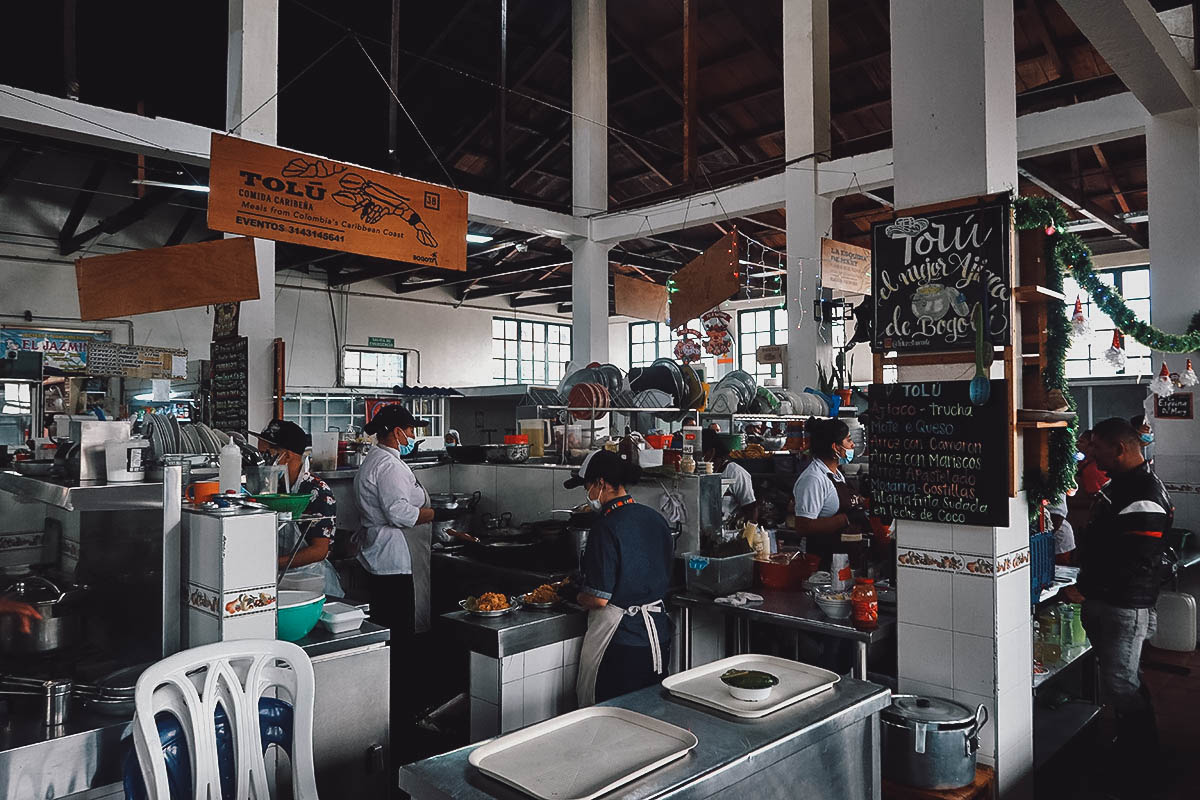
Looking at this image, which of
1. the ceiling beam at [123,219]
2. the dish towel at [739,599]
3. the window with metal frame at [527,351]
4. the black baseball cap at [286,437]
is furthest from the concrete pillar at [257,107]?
the window with metal frame at [527,351]

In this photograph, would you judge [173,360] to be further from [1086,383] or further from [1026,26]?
[1086,383]

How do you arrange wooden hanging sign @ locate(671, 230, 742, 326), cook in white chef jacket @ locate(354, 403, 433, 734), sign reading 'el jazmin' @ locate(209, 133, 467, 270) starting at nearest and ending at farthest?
1. sign reading 'el jazmin' @ locate(209, 133, 467, 270)
2. cook in white chef jacket @ locate(354, 403, 433, 734)
3. wooden hanging sign @ locate(671, 230, 742, 326)

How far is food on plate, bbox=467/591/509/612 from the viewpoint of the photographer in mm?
3680

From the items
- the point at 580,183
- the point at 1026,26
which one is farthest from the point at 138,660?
the point at 1026,26

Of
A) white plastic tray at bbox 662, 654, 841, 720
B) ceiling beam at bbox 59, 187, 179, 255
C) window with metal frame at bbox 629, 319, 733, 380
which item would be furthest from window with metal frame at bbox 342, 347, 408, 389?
white plastic tray at bbox 662, 654, 841, 720

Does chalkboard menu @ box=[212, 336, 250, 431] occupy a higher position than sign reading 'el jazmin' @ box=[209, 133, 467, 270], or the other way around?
sign reading 'el jazmin' @ box=[209, 133, 467, 270]

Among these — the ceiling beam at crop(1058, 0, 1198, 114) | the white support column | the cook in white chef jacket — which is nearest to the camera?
the ceiling beam at crop(1058, 0, 1198, 114)

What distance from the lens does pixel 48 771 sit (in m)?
2.21

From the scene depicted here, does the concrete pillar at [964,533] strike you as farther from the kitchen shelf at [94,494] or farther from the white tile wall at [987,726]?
the kitchen shelf at [94,494]

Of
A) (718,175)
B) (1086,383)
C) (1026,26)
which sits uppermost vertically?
(1026,26)

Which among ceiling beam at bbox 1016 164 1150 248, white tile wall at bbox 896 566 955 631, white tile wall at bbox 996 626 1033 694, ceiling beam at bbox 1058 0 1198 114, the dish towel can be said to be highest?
ceiling beam at bbox 1016 164 1150 248

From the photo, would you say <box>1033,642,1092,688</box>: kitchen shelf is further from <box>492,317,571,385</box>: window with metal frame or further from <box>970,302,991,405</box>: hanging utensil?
<box>492,317,571,385</box>: window with metal frame

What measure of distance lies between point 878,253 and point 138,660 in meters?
3.37

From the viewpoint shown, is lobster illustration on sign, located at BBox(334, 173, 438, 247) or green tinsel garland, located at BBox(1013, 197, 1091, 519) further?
lobster illustration on sign, located at BBox(334, 173, 438, 247)
